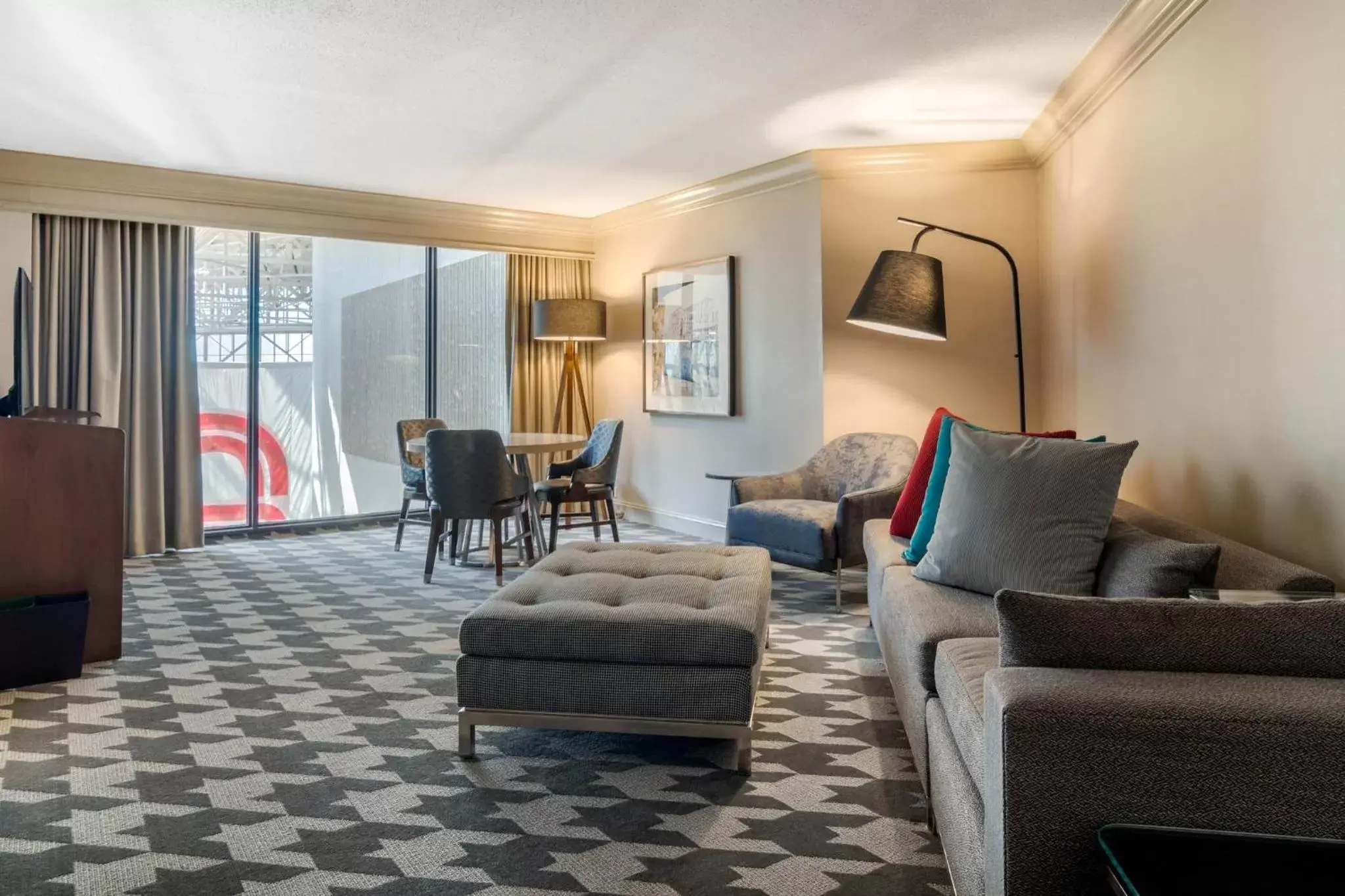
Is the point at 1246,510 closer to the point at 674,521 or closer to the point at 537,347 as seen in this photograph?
the point at 674,521

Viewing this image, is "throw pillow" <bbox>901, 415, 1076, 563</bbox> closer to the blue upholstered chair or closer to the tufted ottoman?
the tufted ottoman

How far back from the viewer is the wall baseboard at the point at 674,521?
6539 mm

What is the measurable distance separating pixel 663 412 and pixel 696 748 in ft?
14.3

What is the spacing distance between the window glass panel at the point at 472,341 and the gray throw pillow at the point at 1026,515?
5226 millimetres

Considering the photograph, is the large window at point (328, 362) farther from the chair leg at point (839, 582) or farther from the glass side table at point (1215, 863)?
the glass side table at point (1215, 863)

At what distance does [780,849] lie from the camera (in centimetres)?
213

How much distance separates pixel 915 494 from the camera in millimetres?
3596

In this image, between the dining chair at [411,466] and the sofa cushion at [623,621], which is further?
the dining chair at [411,466]

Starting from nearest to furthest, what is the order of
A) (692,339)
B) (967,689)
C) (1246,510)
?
(967,689), (1246,510), (692,339)

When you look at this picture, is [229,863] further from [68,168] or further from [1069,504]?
[68,168]

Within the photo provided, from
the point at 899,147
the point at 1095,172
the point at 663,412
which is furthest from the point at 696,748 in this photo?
the point at 663,412

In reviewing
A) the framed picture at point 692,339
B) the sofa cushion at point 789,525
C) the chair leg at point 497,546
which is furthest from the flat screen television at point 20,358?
the framed picture at point 692,339

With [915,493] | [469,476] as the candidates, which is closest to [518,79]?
[469,476]

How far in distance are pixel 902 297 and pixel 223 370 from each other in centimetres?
481
